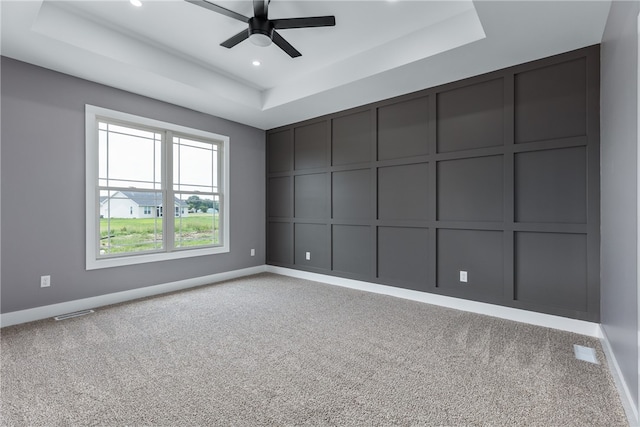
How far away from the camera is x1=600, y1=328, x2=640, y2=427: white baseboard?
1.52 metres

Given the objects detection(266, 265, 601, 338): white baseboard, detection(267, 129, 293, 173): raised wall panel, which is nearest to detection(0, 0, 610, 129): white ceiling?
detection(267, 129, 293, 173): raised wall panel

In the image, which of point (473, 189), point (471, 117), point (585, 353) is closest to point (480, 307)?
point (585, 353)

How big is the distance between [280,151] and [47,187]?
3.17 meters

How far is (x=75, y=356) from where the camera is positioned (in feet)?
7.43

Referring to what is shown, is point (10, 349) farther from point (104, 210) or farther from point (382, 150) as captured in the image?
point (382, 150)

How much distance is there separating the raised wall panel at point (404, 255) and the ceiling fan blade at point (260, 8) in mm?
2802

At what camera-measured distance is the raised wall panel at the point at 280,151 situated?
16.9 ft

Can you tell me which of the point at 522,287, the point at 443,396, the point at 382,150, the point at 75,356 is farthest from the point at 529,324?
the point at 75,356

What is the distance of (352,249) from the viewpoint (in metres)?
4.39

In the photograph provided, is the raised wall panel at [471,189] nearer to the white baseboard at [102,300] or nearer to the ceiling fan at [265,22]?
the ceiling fan at [265,22]

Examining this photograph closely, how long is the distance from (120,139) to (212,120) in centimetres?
133

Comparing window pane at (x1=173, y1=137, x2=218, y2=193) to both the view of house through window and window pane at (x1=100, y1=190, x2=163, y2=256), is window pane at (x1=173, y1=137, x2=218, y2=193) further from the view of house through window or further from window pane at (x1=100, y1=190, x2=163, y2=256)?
window pane at (x1=100, y1=190, x2=163, y2=256)

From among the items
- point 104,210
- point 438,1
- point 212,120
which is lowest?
point 104,210

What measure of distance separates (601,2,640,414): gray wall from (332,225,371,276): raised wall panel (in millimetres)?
2455
